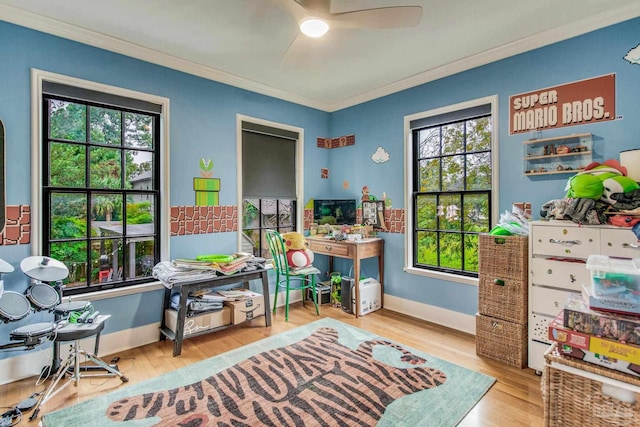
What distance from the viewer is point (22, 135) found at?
2328 millimetres

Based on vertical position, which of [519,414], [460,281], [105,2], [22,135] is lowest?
[519,414]

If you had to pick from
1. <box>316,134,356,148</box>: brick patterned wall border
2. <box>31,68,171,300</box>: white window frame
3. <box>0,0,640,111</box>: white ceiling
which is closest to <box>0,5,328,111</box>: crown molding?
<box>0,0,640,111</box>: white ceiling

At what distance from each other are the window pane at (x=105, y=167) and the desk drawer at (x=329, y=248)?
2.14 metres

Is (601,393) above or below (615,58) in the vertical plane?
below

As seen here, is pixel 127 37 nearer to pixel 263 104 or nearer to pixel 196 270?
pixel 263 104

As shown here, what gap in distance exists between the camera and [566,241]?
2.15 m

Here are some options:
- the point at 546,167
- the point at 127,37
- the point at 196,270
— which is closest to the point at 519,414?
the point at 546,167

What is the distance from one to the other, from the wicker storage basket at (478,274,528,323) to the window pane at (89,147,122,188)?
10.7ft

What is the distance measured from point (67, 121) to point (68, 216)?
0.77 metres

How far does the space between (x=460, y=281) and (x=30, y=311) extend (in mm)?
3450

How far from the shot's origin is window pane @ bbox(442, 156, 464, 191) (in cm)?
326

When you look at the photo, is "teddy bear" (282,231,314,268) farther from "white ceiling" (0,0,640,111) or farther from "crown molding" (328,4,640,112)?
"crown molding" (328,4,640,112)

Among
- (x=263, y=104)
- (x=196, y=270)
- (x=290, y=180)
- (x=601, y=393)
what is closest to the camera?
(x=601, y=393)

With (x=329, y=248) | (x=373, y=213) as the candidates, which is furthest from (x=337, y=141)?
(x=329, y=248)
